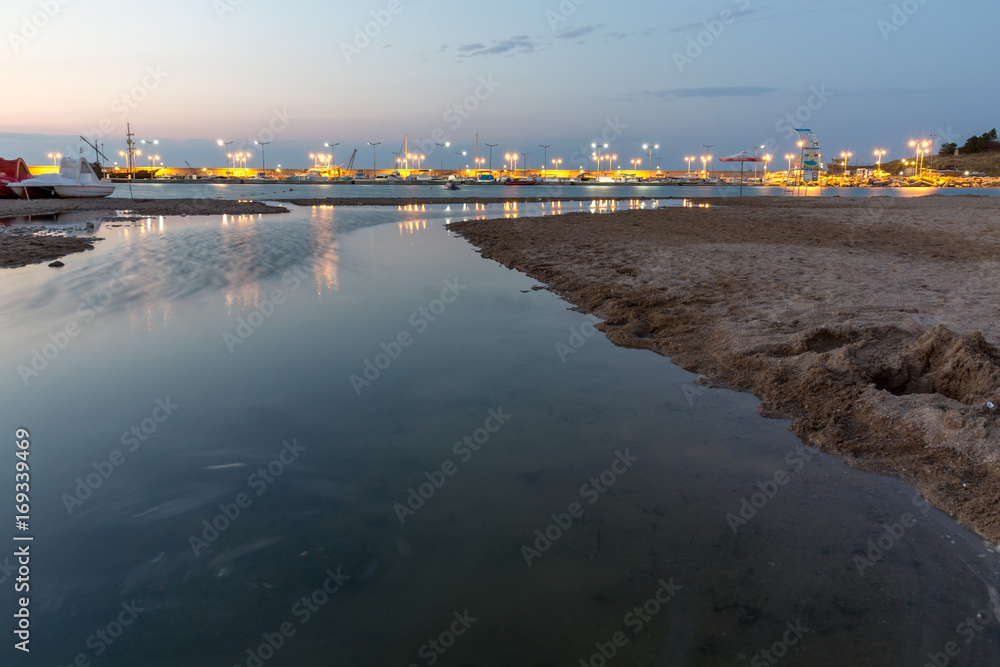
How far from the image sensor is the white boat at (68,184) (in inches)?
2082

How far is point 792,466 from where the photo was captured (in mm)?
5648

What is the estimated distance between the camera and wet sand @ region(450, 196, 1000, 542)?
572 cm

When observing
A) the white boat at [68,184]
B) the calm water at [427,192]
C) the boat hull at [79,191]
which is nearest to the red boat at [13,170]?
the white boat at [68,184]

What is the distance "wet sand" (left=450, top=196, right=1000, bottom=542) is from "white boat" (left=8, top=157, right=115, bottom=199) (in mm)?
51238

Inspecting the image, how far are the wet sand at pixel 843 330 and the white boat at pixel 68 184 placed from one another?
51.2 metres

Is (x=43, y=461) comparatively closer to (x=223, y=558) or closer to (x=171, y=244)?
(x=223, y=558)

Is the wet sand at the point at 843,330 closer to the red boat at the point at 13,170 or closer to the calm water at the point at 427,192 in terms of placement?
the calm water at the point at 427,192

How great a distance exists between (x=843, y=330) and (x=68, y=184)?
2598 inches

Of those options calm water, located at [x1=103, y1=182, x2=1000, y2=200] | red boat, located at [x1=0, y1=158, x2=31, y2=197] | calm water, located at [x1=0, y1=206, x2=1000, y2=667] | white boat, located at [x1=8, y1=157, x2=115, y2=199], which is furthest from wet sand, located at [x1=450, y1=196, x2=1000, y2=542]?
red boat, located at [x1=0, y1=158, x2=31, y2=197]

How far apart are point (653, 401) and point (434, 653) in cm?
448

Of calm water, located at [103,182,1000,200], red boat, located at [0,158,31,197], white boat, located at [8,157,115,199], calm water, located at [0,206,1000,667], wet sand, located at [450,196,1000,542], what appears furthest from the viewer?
calm water, located at [103,182,1000,200]

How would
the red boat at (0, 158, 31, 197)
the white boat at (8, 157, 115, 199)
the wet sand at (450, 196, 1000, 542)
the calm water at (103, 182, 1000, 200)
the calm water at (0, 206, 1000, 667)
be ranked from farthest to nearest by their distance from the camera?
the calm water at (103, 182, 1000, 200) < the red boat at (0, 158, 31, 197) < the white boat at (8, 157, 115, 199) < the wet sand at (450, 196, 1000, 542) < the calm water at (0, 206, 1000, 667)

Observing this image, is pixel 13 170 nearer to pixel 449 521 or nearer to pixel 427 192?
pixel 427 192

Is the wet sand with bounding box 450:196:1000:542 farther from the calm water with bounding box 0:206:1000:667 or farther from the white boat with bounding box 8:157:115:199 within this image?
the white boat with bounding box 8:157:115:199
